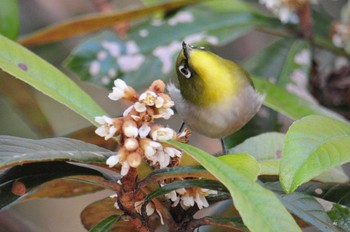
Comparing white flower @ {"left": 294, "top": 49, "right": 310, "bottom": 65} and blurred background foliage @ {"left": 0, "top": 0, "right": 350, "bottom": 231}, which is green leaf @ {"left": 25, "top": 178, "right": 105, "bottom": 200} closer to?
blurred background foliage @ {"left": 0, "top": 0, "right": 350, "bottom": 231}

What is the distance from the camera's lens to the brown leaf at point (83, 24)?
155 centimetres

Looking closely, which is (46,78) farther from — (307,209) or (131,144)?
(307,209)

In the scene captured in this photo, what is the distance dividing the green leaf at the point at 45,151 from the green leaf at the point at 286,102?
0.45 meters

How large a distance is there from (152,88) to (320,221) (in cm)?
25

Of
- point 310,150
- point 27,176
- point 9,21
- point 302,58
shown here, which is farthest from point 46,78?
point 302,58

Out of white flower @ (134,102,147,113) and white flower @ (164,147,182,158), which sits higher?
white flower @ (134,102,147,113)

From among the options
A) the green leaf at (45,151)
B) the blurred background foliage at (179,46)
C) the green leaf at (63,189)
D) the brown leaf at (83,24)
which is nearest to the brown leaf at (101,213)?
the green leaf at (63,189)

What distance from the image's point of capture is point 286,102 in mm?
1300

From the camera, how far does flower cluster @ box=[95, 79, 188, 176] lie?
31.2 inches

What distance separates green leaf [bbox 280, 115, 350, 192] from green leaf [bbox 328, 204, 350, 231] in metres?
0.10

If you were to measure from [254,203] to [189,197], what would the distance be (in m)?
0.19

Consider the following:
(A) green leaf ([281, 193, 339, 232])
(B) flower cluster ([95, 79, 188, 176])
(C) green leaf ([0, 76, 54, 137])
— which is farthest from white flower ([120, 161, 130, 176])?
(C) green leaf ([0, 76, 54, 137])

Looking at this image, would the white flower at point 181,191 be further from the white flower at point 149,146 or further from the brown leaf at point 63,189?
the brown leaf at point 63,189

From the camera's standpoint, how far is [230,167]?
778mm
